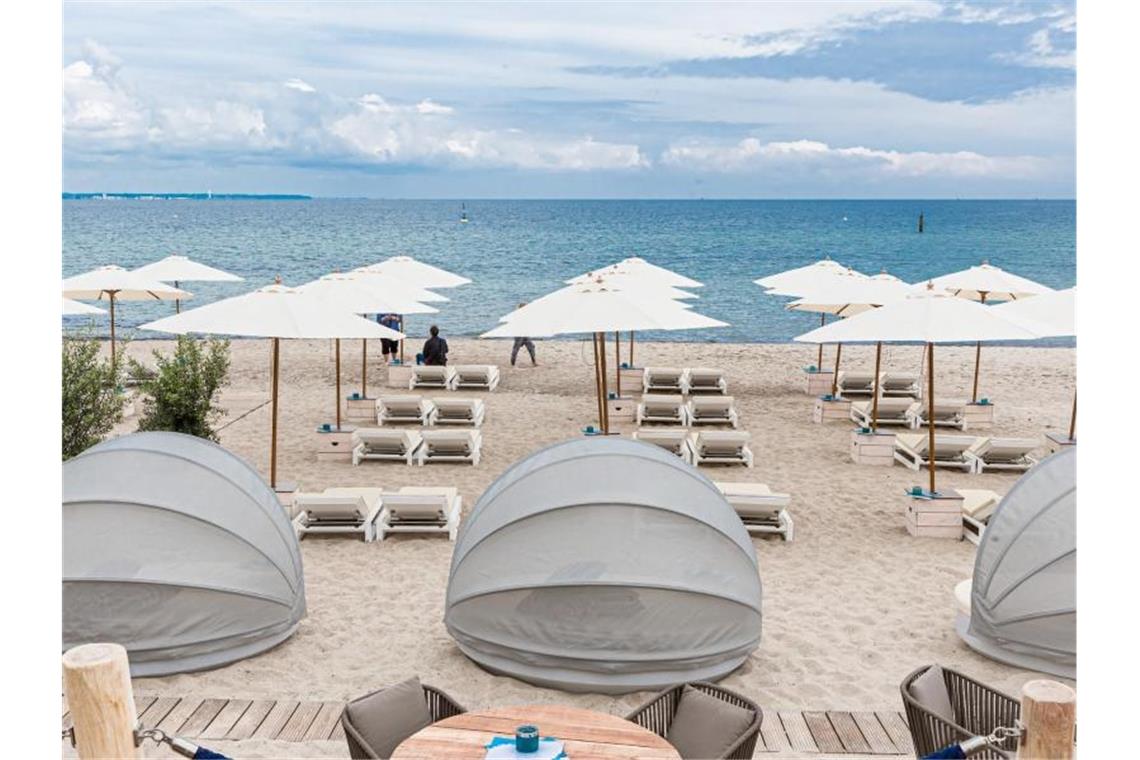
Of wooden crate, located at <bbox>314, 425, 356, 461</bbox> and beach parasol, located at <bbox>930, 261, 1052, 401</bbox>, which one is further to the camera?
beach parasol, located at <bbox>930, 261, 1052, 401</bbox>

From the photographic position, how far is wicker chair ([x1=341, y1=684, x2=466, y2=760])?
17.6ft

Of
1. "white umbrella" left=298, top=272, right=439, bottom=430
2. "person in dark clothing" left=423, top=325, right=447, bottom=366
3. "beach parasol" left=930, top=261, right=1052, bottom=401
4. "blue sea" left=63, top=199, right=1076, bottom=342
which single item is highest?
"blue sea" left=63, top=199, right=1076, bottom=342

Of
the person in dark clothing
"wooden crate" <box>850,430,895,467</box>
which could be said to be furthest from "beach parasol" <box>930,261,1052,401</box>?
the person in dark clothing

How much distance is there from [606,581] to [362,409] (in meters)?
10.5

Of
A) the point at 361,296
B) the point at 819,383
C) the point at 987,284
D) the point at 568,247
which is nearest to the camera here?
the point at 361,296

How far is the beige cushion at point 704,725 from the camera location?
5570 mm

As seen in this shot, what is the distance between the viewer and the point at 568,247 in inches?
3669

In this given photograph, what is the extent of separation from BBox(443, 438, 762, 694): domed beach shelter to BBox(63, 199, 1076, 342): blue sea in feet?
90.9

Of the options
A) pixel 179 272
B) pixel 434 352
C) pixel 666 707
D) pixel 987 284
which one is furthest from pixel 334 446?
pixel 987 284

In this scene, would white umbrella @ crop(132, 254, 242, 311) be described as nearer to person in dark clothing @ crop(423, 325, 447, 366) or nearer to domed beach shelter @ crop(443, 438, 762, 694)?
person in dark clothing @ crop(423, 325, 447, 366)

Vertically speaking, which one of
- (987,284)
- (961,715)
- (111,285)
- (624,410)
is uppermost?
(987,284)

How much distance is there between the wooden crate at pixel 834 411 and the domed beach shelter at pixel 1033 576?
30.0ft

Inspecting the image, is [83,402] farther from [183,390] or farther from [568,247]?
[568,247]

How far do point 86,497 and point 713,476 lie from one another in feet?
27.5
